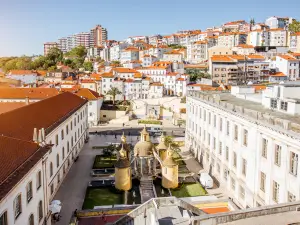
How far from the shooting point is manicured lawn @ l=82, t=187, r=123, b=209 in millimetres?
32644

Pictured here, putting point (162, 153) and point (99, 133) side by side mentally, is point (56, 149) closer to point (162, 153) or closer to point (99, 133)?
point (162, 153)

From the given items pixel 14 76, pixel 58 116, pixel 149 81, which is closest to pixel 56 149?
pixel 58 116

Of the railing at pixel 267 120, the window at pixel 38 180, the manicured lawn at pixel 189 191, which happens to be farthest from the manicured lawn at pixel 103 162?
the window at pixel 38 180

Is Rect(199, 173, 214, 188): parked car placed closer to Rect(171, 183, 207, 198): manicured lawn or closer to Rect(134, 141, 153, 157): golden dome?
Rect(171, 183, 207, 198): manicured lawn

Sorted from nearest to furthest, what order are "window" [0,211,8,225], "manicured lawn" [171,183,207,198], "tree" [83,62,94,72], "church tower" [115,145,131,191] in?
"window" [0,211,8,225] < "manicured lawn" [171,183,207,198] < "church tower" [115,145,131,191] < "tree" [83,62,94,72]

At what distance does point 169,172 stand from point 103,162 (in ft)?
45.5

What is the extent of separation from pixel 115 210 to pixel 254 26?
7121 inches

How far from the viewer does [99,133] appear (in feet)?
224

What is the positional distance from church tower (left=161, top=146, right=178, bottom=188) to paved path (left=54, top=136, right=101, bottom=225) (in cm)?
917

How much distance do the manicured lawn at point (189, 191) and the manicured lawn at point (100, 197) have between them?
611 cm

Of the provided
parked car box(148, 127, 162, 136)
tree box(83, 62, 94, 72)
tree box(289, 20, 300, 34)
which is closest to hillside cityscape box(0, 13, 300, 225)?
parked car box(148, 127, 162, 136)

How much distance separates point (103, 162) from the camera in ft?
152

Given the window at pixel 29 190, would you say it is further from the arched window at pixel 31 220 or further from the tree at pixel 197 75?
the tree at pixel 197 75

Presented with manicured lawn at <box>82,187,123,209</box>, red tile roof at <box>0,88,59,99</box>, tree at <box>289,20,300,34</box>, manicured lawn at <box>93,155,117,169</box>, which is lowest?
manicured lawn at <box>82,187,123,209</box>
